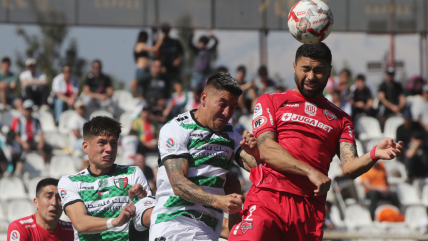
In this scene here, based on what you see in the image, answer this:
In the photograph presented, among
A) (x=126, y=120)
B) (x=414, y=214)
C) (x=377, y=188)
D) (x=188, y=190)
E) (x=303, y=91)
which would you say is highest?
(x=303, y=91)

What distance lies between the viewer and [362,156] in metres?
3.97

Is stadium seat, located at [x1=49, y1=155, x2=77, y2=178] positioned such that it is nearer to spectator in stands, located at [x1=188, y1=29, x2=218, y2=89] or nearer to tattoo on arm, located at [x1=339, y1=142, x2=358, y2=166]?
spectator in stands, located at [x1=188, y1=29, x2=218, y2=89]

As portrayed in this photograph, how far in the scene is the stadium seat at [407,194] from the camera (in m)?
12.8

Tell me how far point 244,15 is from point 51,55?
18150 mm

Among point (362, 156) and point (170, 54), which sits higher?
point (170, 54)

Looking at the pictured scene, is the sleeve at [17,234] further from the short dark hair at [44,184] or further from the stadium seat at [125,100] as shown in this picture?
the stadium seat at [125,100]

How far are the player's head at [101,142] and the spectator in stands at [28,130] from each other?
7.76 meters

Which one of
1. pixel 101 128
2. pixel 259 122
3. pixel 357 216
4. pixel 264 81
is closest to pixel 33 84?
pixel 264 81

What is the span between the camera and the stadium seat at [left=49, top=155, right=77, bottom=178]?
11.9m

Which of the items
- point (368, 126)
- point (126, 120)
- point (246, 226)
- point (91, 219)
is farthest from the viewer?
point (368, 126)

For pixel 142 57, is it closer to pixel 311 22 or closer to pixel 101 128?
pixel 101 128

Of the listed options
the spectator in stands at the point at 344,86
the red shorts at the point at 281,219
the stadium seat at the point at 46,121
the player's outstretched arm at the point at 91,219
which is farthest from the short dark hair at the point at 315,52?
the stadium seat at the point at 46,121

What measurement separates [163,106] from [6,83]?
424 cm

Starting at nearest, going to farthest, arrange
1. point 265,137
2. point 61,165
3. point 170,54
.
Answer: point 265,137 < point 61,165 < point 170,54
